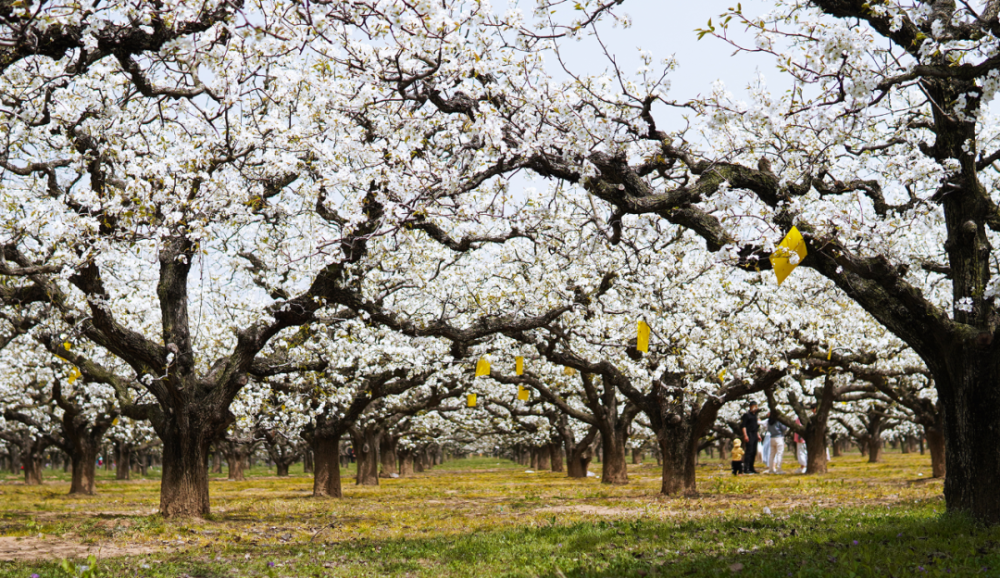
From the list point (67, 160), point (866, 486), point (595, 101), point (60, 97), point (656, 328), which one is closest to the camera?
point (595, 101)

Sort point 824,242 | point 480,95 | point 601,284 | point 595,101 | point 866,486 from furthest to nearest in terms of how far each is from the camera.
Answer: point 866,486, point 601,284, point 595,101, point 480,95, point 824,242

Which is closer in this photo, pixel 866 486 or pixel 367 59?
pixel 367 59

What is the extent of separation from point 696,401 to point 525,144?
38.1 feet

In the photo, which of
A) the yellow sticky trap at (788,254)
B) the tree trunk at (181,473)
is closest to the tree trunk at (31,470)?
the tree trunk at (181,473)

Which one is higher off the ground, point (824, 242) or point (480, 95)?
point (480, 95)

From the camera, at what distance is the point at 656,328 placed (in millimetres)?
18703

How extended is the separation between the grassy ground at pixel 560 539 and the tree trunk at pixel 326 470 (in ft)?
18.9

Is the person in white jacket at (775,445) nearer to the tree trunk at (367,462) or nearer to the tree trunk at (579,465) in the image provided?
the tree trunk at (579,465)

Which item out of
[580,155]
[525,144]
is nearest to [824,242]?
[580,155]

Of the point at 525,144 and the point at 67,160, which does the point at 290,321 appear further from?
the point at 525,144

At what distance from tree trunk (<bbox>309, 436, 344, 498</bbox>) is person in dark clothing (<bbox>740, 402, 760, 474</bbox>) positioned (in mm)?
14019

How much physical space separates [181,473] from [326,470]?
9354mm

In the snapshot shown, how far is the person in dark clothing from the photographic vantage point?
28.7 meters

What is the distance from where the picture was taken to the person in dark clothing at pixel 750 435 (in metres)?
28.7
